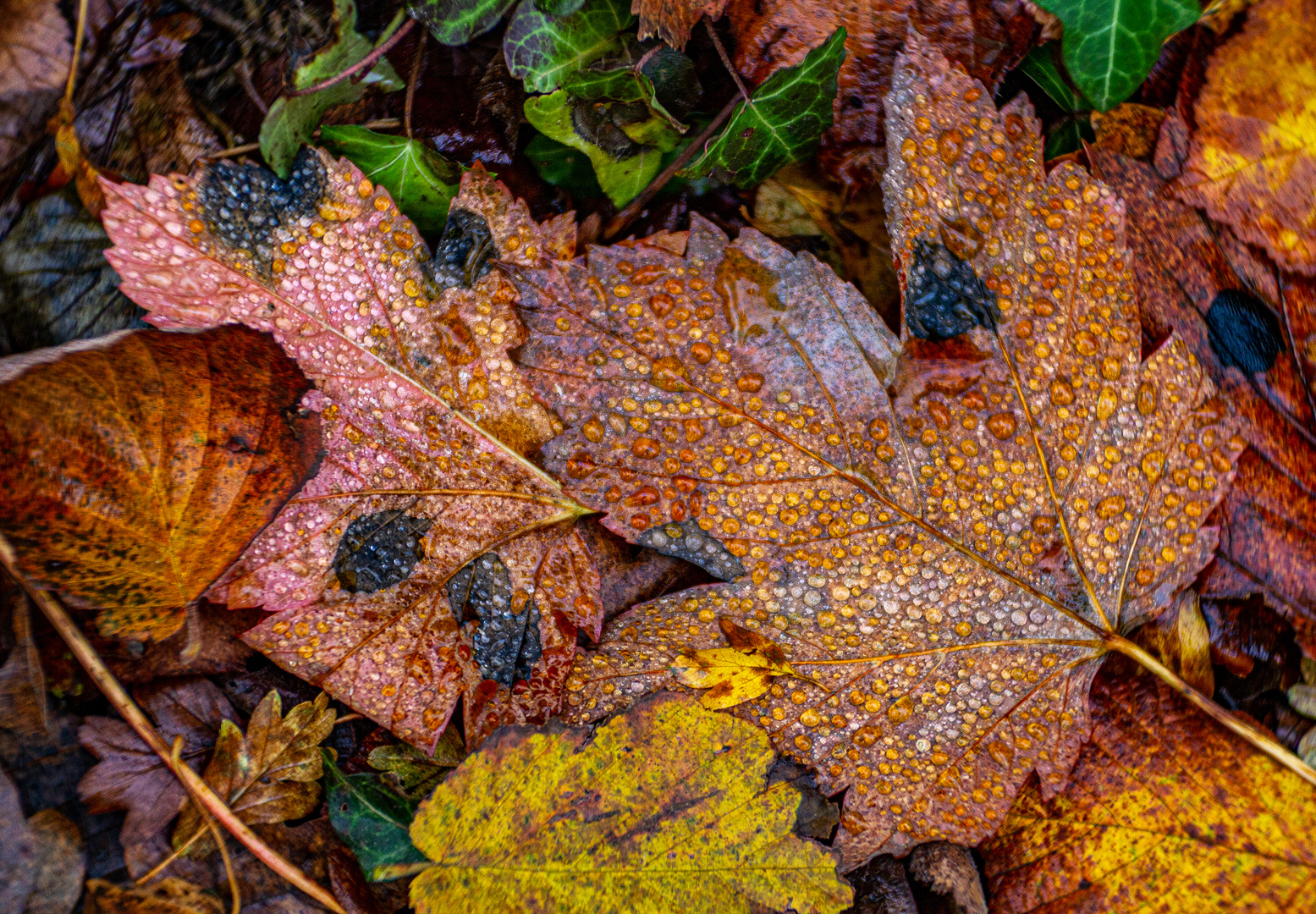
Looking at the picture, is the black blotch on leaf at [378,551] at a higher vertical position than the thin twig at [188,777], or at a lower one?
higher

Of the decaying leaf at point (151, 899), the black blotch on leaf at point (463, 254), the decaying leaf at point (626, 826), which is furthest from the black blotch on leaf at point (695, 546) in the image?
the decaying leaf at point (151, 899)

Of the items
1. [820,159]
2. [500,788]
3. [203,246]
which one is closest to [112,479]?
[203,246]

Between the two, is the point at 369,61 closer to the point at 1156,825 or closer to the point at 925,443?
the point at 925,443

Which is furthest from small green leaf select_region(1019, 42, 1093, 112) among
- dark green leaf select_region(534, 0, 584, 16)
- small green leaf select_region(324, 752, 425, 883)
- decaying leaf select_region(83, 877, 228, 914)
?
decaying leaf select_region(83, 877, 228, 914)

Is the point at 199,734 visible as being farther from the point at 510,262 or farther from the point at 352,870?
the point at 510,262

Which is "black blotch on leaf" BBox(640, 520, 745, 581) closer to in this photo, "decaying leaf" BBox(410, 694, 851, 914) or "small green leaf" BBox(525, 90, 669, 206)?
"decaying leaf" BBox(410, 694, 851, 914)

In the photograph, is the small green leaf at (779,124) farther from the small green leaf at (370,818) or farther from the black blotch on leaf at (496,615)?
the small green leaf at (370,818)
